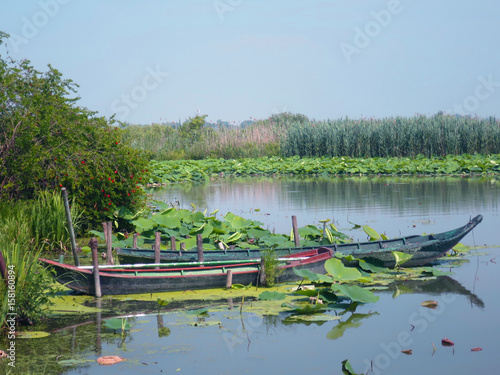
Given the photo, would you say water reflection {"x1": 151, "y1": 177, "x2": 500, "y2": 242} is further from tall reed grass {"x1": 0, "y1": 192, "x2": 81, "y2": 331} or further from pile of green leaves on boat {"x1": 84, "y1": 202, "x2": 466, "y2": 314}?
tall reed grass {"x1": 0, "y1": 192, "x2": 81, "y2": 331}

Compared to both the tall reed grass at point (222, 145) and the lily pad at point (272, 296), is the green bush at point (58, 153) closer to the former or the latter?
the lily pad at point (272, 296)

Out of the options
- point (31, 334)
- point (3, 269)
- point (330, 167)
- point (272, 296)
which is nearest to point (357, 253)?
point (272, 296)

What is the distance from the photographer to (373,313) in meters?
8.74

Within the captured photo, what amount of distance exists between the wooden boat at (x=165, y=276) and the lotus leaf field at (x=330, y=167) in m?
20.3

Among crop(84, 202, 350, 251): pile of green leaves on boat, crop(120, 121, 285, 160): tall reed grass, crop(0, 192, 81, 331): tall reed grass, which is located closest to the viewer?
crop(0, 192, 81, 331): tall reed grass

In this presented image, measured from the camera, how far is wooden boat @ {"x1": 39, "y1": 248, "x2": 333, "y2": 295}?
933 cm

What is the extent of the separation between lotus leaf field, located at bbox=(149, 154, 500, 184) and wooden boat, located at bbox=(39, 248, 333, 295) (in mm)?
20264

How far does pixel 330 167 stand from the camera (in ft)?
112

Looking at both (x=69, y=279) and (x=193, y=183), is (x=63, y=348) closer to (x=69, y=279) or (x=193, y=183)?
(x=69, y=279)

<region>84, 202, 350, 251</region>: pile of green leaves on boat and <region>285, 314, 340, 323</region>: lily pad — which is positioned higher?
<region>84, 202, 350, 251</region>: pile of green leaves on boat

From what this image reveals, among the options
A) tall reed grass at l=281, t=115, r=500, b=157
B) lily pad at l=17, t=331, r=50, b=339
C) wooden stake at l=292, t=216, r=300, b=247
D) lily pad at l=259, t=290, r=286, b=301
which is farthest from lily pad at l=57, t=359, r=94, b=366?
tall reed grass at l=281, t=115, r=500, b=157

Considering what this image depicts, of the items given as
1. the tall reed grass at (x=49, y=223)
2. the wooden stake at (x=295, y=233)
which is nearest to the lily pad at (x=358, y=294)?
the wooden stake at (x=295, y=233)

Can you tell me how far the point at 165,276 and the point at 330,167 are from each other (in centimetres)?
2532

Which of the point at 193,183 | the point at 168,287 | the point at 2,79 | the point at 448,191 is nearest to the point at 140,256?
the point at 168,287
